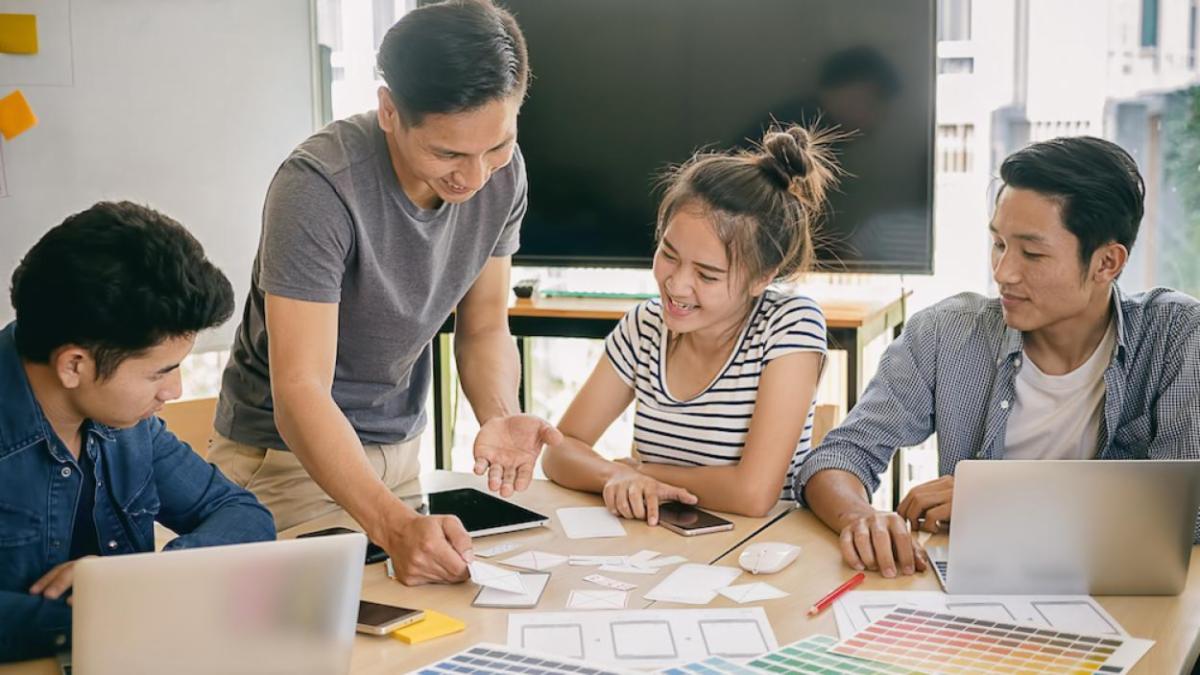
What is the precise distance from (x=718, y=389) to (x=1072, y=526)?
710 mm

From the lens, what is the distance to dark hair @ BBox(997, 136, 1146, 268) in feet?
6.16

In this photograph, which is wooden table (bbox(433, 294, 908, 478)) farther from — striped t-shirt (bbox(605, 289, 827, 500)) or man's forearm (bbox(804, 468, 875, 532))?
man's forearm (bbox(804, 468, 875, 532))

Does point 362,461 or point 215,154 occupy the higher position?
point 215,154

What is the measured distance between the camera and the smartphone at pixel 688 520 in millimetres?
1812

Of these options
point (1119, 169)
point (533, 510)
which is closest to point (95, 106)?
point (533, 510)

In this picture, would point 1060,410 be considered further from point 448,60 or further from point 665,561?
point 448,60

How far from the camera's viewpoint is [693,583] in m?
1.58

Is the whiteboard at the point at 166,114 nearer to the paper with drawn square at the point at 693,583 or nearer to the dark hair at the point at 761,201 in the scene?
the dark hair at the point at 761,201

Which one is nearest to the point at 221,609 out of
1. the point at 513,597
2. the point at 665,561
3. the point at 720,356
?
the point at 513,597

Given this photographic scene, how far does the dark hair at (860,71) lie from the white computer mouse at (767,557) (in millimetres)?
2088

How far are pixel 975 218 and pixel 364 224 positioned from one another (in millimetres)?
2237

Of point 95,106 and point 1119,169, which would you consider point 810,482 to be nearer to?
point 1119,169

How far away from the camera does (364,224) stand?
184cm

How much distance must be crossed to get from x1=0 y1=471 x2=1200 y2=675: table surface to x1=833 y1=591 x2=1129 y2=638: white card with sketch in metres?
0.02
